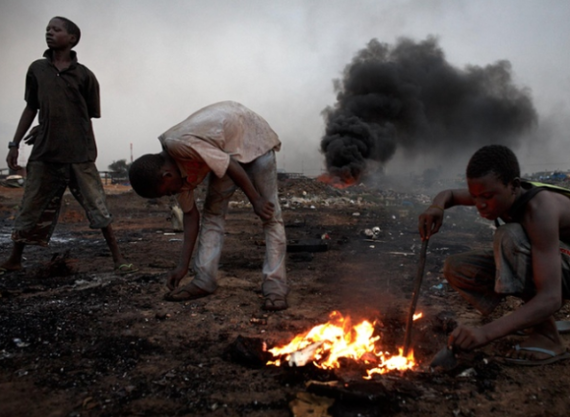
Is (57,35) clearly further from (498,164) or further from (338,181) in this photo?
(338,181)

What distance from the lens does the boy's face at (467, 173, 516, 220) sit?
2.27m

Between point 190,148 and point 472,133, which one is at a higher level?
point 472,133

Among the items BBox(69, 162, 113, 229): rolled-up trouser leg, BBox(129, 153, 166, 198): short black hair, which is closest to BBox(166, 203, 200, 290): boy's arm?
BBox(129, 153, 166, 198): short black hair

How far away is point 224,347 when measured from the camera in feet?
8.57

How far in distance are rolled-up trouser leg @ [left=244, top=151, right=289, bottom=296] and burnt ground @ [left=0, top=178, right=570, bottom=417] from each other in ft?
0.73

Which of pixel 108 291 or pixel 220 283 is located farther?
pixel 220 283

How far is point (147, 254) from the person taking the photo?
5527mm

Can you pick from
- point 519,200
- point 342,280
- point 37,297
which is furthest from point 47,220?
point 519,200

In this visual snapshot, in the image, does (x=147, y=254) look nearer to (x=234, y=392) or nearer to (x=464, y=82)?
(x=234, y=392)

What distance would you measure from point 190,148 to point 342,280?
2.24 m

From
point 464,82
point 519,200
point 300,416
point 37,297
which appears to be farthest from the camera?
point 464,82

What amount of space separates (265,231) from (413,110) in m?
33.2

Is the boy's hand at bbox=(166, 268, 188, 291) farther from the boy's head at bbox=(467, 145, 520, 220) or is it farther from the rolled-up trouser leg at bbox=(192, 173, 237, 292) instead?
the boy's head at bbox=(467, 145, 520, 220)

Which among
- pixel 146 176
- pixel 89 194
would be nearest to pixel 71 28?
pixel 89 194
